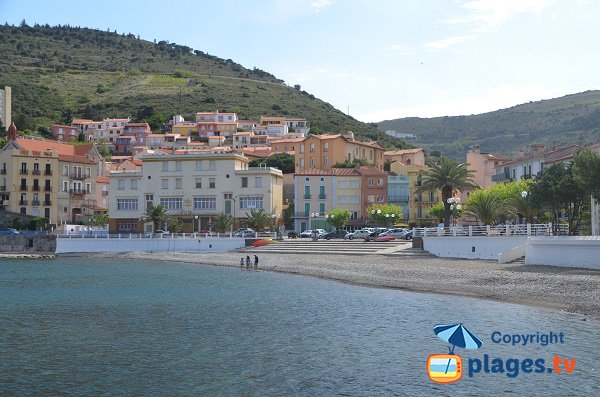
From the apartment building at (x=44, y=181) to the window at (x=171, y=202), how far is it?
53.9 feet

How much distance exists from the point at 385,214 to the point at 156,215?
25.0 metres

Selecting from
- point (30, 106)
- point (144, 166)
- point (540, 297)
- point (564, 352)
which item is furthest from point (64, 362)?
point (30, 106)

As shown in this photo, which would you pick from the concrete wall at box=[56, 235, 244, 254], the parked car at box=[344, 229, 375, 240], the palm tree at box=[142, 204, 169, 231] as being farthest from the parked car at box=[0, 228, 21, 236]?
the parked car at box=[344, 229, 375, 240]

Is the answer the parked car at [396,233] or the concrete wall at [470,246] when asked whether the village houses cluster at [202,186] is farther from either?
the concrete wall at [470,246]

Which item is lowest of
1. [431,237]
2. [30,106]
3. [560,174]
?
[431,237]

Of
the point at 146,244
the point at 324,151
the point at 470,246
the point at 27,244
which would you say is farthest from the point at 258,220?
the point at 324,151

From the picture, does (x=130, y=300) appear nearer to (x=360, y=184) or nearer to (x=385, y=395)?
(x=385, y=395)

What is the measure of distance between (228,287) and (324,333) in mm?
16793

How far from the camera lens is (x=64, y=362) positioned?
858 inches

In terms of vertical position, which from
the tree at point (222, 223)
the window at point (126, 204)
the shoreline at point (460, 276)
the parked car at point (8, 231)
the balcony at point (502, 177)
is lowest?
the shoreline at point (460, 276)

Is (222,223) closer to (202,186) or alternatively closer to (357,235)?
(202,186)

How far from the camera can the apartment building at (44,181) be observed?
88250 millimetres

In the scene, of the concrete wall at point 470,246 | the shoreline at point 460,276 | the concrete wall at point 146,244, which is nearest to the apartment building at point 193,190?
the concrete wall at point 146,244

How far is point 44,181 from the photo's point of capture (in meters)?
89.9
